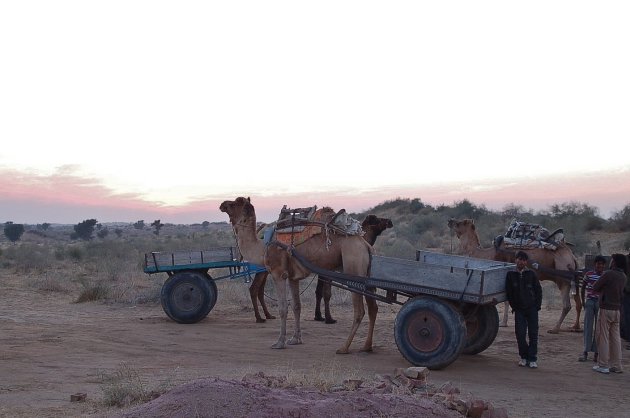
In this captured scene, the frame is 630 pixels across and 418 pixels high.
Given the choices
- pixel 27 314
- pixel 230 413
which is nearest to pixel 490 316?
pixel 230 413

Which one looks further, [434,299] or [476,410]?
[434,299]

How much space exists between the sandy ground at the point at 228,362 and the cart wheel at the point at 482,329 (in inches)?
8.1

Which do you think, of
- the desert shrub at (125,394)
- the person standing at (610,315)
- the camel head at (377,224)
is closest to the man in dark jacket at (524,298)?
the person standing at (610,315)

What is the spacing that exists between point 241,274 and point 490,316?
5.95 metres

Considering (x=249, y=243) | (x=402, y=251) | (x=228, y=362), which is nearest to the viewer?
(x=228, y=362)

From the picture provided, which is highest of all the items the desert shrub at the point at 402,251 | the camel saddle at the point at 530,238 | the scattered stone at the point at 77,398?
the camel saddle at the point at 530,238

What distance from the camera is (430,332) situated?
921 centimetres

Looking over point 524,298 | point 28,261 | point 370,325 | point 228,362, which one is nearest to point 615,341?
point 524,298

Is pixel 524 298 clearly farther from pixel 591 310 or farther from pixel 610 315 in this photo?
pixel 591 310

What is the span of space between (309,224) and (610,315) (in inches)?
192

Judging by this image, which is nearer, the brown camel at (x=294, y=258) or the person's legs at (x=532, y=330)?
the person's legs at (x=532, y=330)

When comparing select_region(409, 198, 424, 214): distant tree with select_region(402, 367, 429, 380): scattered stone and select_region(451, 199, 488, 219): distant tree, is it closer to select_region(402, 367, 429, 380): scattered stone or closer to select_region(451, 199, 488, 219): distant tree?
select_region(451, 199, 488, 219): distant tree

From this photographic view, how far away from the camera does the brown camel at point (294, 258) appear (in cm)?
1070

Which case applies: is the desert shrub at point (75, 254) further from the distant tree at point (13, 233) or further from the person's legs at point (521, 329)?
the distant tree at point (13, 233)
